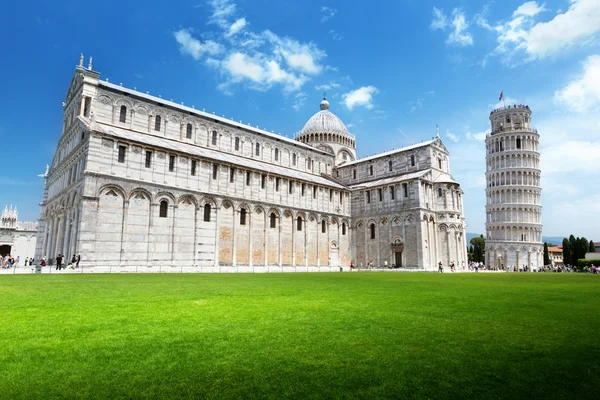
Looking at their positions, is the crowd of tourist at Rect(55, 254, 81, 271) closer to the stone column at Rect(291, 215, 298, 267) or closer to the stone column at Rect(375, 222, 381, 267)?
the stone column at Rect(291, 215, 298, 267)

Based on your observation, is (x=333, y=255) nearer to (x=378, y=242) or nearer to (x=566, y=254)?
(x=378, y=242)

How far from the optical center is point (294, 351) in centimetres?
574

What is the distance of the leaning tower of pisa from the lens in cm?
7294

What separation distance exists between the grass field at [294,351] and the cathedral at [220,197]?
2498 centimetres

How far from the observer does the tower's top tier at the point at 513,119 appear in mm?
77625

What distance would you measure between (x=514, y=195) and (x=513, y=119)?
1667 centimetres

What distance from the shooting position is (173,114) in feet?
143

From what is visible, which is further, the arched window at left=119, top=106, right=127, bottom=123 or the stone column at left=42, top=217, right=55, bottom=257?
the stone column at left=42, top=217, right=55, bottom=257

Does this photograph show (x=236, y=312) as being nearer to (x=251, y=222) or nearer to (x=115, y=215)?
(x=115, y=215)

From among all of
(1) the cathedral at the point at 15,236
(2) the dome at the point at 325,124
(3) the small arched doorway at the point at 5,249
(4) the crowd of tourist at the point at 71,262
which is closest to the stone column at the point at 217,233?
(4) the crowd of tourist at the point at 71,262

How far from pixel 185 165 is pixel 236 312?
102 feet

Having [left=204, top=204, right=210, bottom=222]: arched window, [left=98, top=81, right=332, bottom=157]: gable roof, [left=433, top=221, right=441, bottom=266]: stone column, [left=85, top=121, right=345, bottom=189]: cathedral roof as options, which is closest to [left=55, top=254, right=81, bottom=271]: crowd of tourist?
[left=85, top=121, right=345, bottom=189]: cathedral roof

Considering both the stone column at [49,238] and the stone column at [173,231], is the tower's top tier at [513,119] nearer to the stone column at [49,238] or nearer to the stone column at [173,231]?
the stone column at [173,231]

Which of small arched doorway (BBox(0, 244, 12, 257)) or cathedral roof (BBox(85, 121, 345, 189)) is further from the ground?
cathedral roof (BBox(85, 121, 345, 189))
